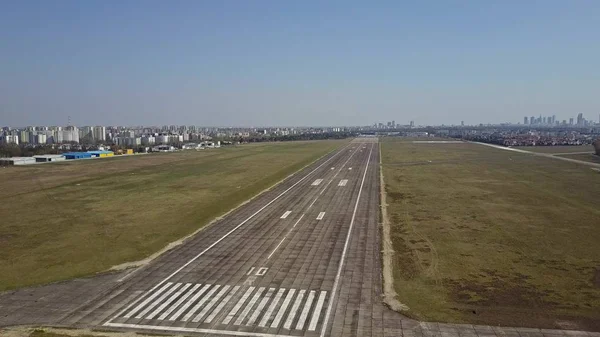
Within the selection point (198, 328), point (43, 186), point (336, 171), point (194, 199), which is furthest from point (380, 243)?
point (43, 186)

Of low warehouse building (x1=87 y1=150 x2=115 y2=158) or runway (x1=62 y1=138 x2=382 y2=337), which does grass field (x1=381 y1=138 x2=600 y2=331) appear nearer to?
runway (x1=62 y1=138 x2=382 y2=337)

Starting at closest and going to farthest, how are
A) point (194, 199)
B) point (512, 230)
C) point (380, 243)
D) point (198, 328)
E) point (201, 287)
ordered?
1. point (198, 328)
2. point (201, 287)
3. point (380, 243)
4. point (512, 230)
5. point (194, 199)

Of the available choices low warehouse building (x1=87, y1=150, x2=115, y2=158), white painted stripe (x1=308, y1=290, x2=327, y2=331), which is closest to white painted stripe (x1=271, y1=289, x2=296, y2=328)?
white painted stripe (x1=308, y1=290, x2=327, y2=331)

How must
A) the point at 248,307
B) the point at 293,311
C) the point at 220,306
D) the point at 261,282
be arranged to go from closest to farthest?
the point at 293,311
the point at 248,307
the point at 220,306
the point at 261,282

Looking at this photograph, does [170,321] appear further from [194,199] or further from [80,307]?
[194,199]

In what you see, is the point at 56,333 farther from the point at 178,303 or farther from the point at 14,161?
the point at 14,161

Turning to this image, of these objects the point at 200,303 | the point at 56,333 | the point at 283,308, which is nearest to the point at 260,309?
the point at 283,308
